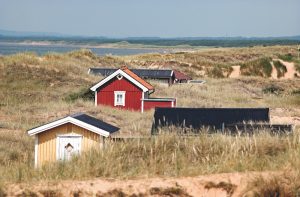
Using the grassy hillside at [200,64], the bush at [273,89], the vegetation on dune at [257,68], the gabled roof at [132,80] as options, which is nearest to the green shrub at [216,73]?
the grassy hillside at [200,64]

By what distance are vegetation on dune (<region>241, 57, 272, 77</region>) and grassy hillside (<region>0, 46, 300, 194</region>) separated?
293 cm

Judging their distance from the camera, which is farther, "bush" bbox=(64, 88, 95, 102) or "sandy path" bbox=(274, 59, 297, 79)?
"sandy path" bbox=(274, 59, 297, 79)

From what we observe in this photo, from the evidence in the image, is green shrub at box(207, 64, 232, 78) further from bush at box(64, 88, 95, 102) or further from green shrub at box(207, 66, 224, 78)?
bush at box(64, 88, 95, 102)

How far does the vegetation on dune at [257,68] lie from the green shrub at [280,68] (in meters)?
1.06

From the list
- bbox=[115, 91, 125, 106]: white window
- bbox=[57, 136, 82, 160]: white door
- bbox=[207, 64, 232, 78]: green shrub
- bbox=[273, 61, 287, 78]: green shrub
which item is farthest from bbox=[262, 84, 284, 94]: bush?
bbox=[57, 136, 82, 160]: white door

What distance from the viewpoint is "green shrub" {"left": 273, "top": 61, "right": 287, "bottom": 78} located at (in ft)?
269

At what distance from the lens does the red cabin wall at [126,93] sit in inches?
1490

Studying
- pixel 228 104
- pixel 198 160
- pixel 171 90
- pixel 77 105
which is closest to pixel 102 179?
pixel 198 160

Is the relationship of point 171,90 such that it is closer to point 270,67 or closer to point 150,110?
point 150,110

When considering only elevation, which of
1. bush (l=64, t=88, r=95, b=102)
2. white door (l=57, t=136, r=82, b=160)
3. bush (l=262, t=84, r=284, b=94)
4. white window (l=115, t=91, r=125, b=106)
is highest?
white door (l=57, t=136, r=82, b=160)

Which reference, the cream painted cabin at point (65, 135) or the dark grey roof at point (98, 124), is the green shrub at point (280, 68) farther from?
the cream painted cabin at point (65, 135)

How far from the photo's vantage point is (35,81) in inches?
2007

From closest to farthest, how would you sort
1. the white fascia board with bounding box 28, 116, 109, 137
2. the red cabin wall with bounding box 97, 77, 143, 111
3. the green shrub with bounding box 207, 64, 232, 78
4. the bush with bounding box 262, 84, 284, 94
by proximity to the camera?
the white fascia board with bounding box 28, 116, 109, 137, the red cabin wall with bounding box 97, 77, 143, 111, the bush with bounding box 262, 84, 284, 94, the green shrub with bounding box 207, 64, 232, 78

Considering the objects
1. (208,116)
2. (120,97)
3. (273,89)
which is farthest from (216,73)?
(208,116)
